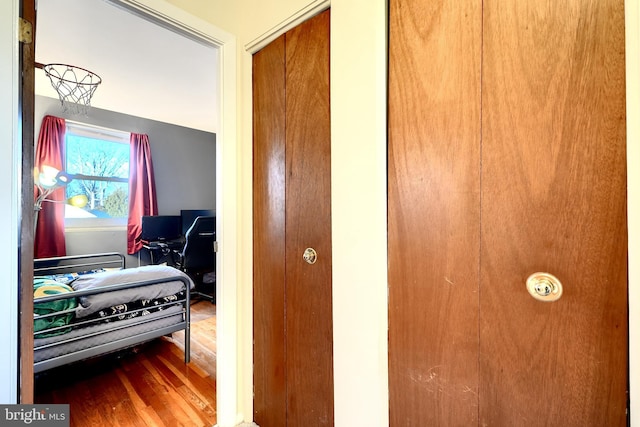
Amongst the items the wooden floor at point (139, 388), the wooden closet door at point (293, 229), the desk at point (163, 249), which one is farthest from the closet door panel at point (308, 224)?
the desk at point (163, 249)

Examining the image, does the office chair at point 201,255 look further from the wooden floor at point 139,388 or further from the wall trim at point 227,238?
the wall trim at point 227,238

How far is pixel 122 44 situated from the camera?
81.9 inches

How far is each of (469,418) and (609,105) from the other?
0.85 m

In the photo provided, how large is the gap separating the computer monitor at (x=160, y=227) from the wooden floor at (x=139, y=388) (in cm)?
194

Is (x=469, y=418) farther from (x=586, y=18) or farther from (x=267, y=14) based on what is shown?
(x=267, y=14)

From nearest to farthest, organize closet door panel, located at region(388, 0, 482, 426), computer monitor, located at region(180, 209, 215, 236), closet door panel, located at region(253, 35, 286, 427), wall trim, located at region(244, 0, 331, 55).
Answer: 1. closet door panel, located at region(388, 0, 482, 426)
2. wall trim, located at region(244, 0, 331, 55)
3. closet door panel, located at region(253, 35, 286, 427)
4. computer monitor, located at region(180, 209, 215, 236)

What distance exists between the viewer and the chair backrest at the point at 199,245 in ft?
11.0

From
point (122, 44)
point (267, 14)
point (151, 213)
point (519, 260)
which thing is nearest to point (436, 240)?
point (519, 260)

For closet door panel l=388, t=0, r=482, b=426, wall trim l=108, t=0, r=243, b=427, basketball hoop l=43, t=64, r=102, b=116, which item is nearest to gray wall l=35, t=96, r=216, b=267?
basketball hoop l=43, t=64, r=102, b=116

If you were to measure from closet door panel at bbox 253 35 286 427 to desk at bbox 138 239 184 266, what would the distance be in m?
2.85

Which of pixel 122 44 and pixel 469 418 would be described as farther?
pixel 122 44

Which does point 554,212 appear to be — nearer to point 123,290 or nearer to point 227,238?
point 227,238

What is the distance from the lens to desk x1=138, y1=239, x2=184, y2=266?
3.69 metres

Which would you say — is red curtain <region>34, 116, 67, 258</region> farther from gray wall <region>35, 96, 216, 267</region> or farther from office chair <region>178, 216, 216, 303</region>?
office chair <region>178, 216, 216, 303</region>
